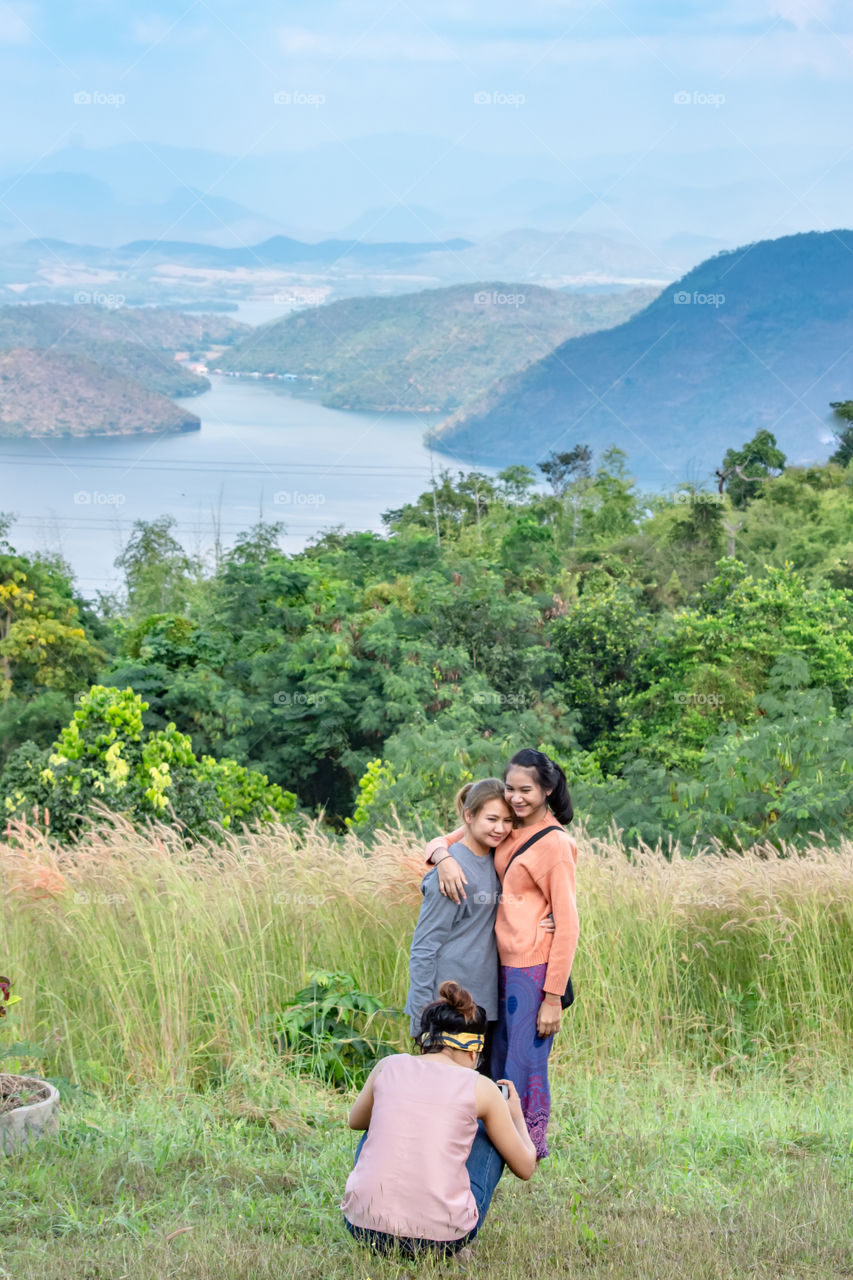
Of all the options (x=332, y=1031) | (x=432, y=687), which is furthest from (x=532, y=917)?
(x=432, y=687)

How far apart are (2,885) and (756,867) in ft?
11.2

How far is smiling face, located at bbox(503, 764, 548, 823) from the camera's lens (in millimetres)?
3432

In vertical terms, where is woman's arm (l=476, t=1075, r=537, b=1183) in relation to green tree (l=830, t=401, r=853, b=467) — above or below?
below

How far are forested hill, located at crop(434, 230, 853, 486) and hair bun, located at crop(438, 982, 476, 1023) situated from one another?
46.8 m

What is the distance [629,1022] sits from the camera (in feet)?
17.2

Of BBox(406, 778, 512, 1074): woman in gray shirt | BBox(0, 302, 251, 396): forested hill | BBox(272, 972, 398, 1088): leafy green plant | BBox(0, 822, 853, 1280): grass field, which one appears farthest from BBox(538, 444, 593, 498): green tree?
BBox(406, 778, 512, 1074): woman in gray shirt

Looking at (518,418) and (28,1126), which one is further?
(518,418)

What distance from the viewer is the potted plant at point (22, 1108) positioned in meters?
3.67

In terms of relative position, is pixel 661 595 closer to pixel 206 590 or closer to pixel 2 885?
pixel 206 590

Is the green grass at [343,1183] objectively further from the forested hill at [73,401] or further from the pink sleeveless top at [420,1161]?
the forested hill at [73,401]

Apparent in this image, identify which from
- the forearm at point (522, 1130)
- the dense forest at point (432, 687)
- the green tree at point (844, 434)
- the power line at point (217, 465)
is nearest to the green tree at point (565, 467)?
the power line at point (217, 465)

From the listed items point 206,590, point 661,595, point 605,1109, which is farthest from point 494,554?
point 605,1109

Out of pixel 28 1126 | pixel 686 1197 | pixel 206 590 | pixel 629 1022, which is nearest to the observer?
pixel 686 1197

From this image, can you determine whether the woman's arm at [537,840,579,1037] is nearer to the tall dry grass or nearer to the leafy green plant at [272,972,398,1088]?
the leafy green plant at [272,972,398,1088]
